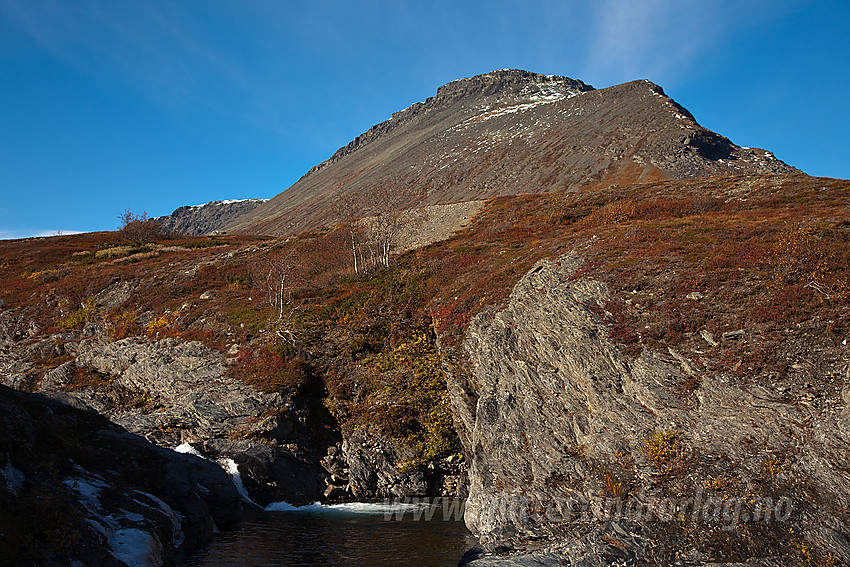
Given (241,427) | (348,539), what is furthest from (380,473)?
(241,427)

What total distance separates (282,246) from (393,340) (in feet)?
96.6

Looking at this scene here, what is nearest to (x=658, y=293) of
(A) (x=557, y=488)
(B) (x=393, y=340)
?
(A) (x=557, y=488)

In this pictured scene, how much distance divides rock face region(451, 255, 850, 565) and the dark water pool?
204cm

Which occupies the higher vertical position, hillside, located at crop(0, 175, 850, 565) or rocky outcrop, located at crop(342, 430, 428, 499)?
hillside, located at crop(0, 175, 850, 565)

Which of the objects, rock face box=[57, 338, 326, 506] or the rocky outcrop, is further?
the rocky outcrop

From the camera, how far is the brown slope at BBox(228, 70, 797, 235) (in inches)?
3346

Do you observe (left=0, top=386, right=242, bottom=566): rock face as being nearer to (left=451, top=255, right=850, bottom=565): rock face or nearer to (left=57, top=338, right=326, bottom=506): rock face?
(left=57, top=338, right=326, bottom=506): rock face

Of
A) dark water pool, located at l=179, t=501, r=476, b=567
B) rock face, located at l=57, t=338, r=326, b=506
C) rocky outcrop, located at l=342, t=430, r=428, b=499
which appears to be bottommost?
dark water pool, located at l=179, t=501, r=476, b=567

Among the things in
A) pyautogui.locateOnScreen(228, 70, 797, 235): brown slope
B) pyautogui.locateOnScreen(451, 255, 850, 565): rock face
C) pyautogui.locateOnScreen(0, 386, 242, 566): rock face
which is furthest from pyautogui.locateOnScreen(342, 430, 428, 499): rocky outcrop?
pyautogui.locateOnScreen(228, 70, 797, 235): brown slope

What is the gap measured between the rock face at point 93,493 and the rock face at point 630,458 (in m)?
10.8

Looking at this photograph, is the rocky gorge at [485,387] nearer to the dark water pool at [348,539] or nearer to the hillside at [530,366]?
the hillside at [530,366]

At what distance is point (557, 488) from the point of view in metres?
17.7

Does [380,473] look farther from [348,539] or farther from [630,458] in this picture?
[630,458]

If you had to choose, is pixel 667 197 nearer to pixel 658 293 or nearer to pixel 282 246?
pixel 658 293
